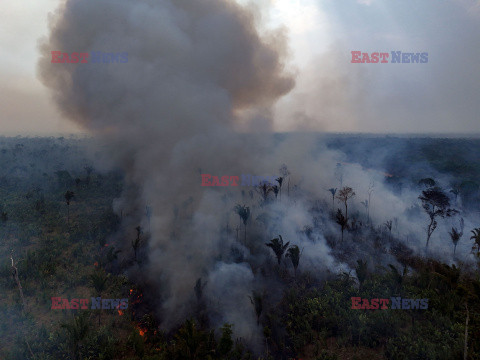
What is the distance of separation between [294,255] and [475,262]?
15.3 metres

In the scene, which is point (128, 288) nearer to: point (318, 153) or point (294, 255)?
point (294, 255)

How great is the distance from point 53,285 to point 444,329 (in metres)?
23.3

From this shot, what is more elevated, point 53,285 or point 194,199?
point 194,199

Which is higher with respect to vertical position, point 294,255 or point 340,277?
point 294,255

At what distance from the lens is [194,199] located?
26.6 meters

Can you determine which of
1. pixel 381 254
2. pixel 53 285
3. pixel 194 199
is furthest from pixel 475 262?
pixel 53 285

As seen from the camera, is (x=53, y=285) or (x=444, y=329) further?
(x=53, y=285)

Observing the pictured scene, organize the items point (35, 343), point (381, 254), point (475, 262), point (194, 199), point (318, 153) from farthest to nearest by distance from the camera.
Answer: point (318, 153)
point (194, 199)
point (381, 254)
point (475, 262)
point (35, 343)

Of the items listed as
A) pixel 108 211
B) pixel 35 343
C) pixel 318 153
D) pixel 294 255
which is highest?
pixel 318 153

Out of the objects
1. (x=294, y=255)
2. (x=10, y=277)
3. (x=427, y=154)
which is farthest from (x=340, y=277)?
(x=427, y=154)

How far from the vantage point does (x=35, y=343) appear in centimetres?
1193

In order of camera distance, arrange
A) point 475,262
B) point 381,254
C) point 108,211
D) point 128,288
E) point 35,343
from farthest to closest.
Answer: point 108,211 < point 381,254 < point 475,262 < point 128,288 < point 35,343

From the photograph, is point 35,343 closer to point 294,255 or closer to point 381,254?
point 294,255

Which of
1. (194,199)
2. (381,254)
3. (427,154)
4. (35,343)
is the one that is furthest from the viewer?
(427,154)
